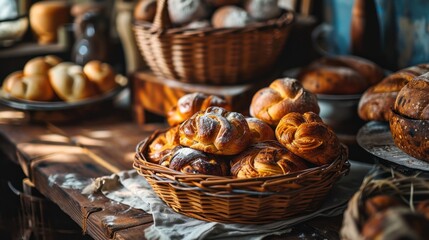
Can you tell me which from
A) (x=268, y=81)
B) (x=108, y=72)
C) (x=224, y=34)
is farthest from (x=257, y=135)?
(x=108, y=72)

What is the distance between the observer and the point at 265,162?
4.12 feet

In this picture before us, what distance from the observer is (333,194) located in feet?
4.73

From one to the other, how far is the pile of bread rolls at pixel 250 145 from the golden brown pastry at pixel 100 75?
812 millimetres

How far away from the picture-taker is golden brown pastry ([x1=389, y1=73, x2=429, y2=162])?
1291mm

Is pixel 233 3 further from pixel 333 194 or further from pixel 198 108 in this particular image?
pixel 333 194

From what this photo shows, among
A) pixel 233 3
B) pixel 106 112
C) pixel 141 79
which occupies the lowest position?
pixel 106 112

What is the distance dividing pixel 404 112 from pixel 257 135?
1.12ft

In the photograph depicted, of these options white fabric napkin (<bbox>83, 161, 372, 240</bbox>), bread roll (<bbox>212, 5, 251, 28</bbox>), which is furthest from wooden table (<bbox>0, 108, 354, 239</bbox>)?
bread roll (<bbox>212, 5, 251, 28</bbox>)

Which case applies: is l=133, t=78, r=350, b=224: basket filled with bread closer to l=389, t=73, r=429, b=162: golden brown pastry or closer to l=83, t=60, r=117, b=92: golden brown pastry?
l=389, t=73, r=429, b=162: golden brown pastry

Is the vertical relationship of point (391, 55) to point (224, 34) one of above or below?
below

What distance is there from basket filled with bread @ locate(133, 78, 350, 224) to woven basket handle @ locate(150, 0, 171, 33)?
540 millimetres

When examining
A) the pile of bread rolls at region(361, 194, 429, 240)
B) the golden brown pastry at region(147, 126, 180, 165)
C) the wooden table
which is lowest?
the wooden table

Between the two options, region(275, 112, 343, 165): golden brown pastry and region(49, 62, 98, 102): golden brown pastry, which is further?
region(49, 62, 98, 102): golden brown pastry

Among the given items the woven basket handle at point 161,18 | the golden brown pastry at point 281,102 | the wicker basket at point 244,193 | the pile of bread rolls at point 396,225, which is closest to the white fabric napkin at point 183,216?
the wicker basket at point 244,193
